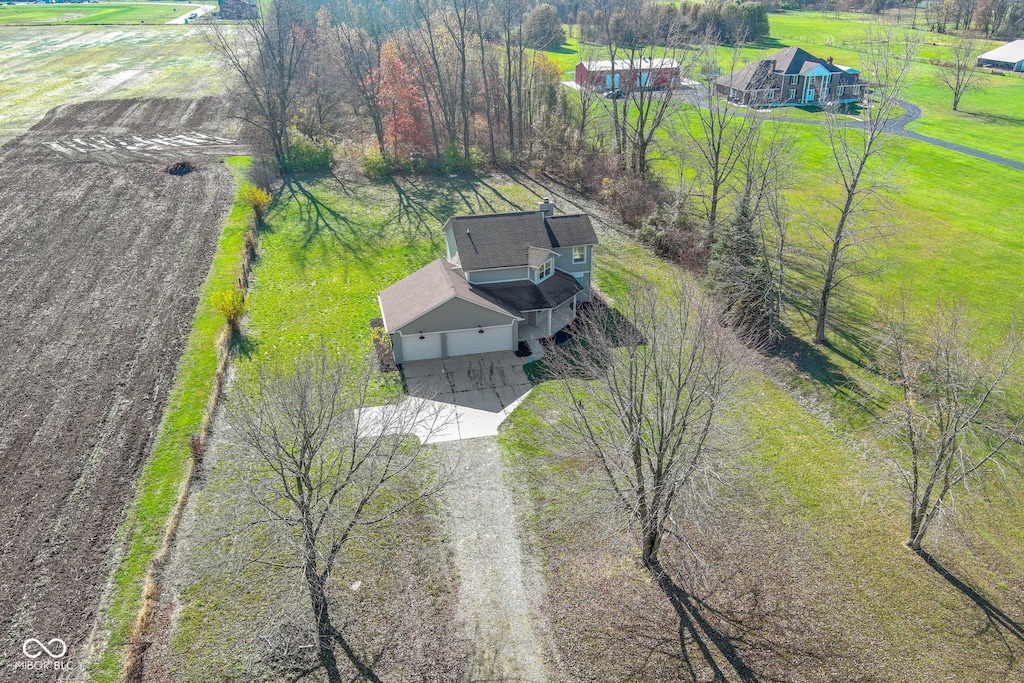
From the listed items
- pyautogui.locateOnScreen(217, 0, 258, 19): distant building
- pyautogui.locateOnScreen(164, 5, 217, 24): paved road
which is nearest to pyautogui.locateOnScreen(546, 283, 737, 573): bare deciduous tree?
pyautogui.locateOnScreen(217, 0, 258, 19): distant building

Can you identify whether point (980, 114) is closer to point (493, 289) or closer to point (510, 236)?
point (510, 236)

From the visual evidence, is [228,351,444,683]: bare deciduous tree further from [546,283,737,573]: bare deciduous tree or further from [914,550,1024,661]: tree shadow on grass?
[914,550,1024,661]: tree shadow on grass

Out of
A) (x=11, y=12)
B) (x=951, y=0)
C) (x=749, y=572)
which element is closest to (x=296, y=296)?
(x=749, y=572)

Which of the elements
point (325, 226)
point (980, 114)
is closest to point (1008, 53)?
point (980, 114)

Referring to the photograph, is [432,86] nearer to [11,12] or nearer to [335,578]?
[335,578]

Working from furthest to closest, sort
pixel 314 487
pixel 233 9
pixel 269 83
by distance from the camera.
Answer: pixel 233 9
pixel 269 83
pixel 314 487

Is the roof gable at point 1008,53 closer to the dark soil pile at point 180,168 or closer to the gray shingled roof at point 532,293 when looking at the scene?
the gray shingled roof at point 532,293

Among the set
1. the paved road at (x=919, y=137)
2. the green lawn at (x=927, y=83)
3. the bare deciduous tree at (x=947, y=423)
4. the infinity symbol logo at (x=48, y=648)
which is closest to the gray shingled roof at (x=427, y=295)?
the infinity symbol logo at (x=48, y=648)

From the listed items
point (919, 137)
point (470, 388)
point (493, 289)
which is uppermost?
point (919, 137)
